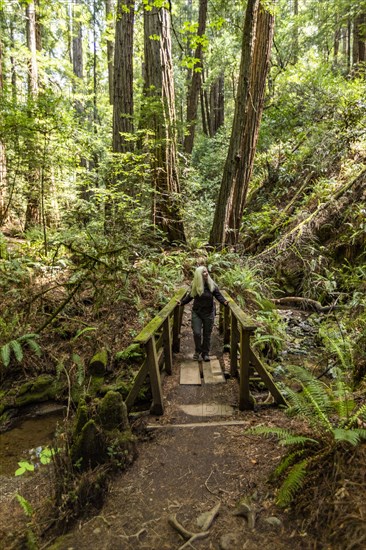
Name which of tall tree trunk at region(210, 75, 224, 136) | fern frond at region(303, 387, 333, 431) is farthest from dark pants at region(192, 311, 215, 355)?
tall tree trunk at region(210, 75, 224, 136)

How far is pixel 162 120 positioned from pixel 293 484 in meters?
9.82

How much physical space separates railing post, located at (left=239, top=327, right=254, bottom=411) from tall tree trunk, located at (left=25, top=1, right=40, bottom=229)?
654 cm

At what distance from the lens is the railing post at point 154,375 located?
171 inches

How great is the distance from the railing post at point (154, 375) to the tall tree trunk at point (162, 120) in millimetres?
6587

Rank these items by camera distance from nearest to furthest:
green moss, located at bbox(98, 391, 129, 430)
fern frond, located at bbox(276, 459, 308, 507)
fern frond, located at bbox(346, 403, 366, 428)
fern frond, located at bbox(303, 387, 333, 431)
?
1. fern frond, located at bbox(276, 459, 308, 507)
2. fern frond, located at bbox(346, 403, 366, 428)
3. fern frond, located at bbox(303, 387, 333, 431)
4. green moss, located at bbox(98, 391, 129, 430)

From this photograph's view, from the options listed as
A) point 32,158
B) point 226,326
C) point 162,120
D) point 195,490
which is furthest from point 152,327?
point 162,120

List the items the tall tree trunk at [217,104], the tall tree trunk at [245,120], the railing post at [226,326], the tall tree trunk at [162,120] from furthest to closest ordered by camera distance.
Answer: the tall tree trunk at [217,104] < the tall tree trunk at [162,120] < the tall tree trunk at [245,120] < the railing post at [226,326]

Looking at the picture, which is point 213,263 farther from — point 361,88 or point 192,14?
point 192,14

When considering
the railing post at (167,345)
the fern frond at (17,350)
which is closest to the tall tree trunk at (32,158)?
the fern frond at (17,350)

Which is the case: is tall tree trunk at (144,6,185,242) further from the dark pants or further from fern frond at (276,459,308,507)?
fern frond at (276,459,308,507)

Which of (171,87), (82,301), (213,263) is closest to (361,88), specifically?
(171,87)

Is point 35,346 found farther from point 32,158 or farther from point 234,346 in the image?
point 32,158

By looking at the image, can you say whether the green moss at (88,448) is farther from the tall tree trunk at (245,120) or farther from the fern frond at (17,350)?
the tall tree trunk at (245,120)

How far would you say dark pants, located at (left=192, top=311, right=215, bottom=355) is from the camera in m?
6.11
